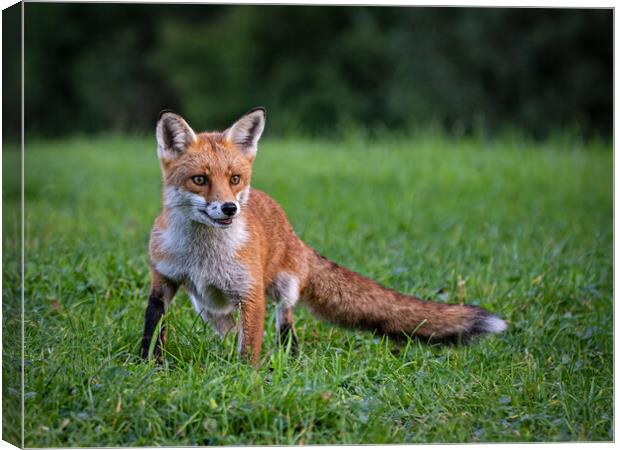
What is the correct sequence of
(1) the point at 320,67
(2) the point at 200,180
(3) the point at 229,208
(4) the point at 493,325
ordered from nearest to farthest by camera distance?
(3) the point at 229,208, (2) the point at 200,180, (4) the point at 493,325, (1) the point at 320,67

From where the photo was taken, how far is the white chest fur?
4.95 m

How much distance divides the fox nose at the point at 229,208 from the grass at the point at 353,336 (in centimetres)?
70

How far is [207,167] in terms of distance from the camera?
4.77 meters

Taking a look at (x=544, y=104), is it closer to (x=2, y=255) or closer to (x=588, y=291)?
(x=588, y=291)

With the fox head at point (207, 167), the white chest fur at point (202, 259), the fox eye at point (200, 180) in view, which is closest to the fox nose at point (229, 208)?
the fox head at point (207, 167)

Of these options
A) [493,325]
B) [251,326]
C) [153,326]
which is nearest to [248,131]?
[251,326]

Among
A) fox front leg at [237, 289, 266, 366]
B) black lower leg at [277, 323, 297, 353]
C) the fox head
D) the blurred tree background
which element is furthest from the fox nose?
the blurred tree background

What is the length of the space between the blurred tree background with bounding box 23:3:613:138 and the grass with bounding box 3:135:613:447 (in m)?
1.50

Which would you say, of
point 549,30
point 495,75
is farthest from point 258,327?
point 495,75

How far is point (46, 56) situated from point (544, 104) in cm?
1272

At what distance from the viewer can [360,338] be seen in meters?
5.61

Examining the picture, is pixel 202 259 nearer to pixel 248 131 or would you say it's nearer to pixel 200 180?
pixel 200 180

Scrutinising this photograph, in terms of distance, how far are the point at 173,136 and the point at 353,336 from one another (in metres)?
1.63

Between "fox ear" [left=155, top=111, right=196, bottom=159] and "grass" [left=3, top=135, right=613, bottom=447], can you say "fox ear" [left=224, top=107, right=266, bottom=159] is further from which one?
"grass" [left=3, top=135, right=613, bottom=447]
